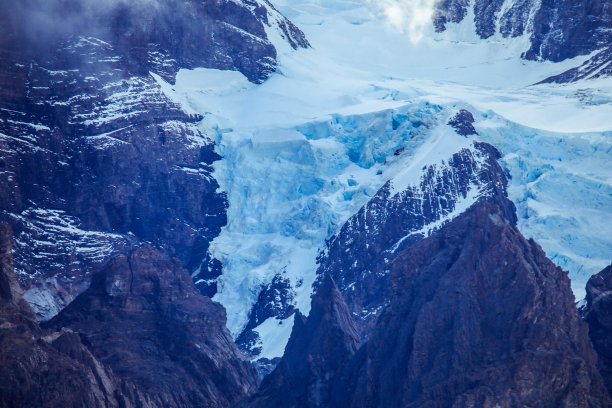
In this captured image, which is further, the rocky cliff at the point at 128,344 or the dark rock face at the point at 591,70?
the dark rock face at the point at 591,70

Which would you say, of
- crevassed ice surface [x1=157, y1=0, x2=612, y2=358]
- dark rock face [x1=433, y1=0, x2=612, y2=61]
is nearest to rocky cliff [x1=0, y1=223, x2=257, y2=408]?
crevassed ice surface [x1=157, y1=0, x2=612, y2=358]

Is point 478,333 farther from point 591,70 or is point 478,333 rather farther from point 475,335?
point 591,70

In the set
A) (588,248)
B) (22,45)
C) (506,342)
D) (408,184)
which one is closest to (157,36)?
(22,45)

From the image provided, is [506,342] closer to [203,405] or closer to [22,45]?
[203,405]

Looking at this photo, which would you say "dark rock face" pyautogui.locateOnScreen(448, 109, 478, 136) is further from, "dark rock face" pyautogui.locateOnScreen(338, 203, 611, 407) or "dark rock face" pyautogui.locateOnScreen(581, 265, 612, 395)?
"dark rock face" pyautogui.locateOnScreen(338, 203, 611, 407)

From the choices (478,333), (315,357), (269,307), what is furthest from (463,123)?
(478,333)

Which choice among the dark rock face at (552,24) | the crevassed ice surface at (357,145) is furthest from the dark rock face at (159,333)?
the dark rock face at (552,24)

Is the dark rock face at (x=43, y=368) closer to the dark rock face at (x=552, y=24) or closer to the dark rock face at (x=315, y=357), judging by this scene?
the dark rock face at (x=315, y=357)

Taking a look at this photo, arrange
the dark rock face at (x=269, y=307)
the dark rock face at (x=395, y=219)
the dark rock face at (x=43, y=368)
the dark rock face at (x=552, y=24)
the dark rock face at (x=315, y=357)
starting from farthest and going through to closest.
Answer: the dark rock face at (x=552, y=24) < the dark rock face at (x=395, y=219) < the dark rock face at (x=269, y=307) < the dark rock face at (x=315, y=357) < the dark rock face at (x=43, y=368)
